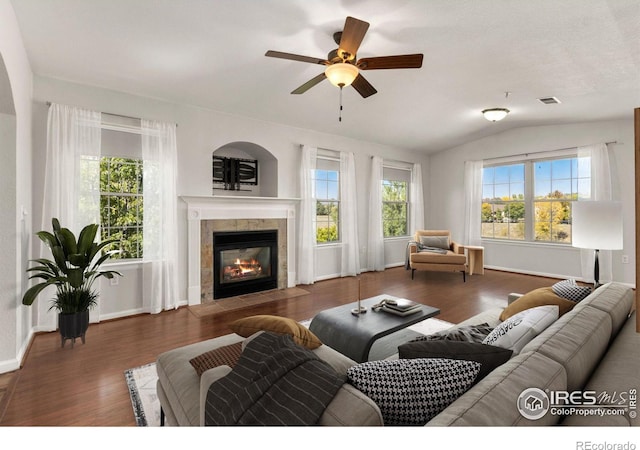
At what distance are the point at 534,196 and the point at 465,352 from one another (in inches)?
249

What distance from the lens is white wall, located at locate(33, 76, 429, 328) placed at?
10.9 ft

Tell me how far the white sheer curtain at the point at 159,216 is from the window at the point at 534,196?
6278mm

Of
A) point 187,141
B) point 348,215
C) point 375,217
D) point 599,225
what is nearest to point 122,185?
point 187,141

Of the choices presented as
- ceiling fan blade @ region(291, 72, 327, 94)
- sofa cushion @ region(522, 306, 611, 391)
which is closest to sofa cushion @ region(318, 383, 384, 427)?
sofa cushion @ region(522, 306, 611, 391)

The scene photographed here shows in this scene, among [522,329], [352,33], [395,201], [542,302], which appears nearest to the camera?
[522,329]

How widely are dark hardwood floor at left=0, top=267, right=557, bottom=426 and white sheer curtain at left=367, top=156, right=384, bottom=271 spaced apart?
767 millimetres

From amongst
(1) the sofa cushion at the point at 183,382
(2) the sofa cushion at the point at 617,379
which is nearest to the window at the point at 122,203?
(1) the sofa cushion at the point at 183,382

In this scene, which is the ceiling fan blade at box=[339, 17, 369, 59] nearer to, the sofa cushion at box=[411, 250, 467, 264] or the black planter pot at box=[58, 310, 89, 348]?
the black planter pot at box=[58, 310, 89, 348]

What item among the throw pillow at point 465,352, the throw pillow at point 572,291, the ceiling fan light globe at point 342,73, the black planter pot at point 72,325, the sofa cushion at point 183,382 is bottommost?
the black planter pot at point 72,325

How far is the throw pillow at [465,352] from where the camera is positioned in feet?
3.78

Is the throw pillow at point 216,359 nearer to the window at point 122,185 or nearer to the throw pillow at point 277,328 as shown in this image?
the throw pillow at point 277,328

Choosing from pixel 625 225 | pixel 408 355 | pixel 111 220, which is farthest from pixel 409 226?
pixel 408 355

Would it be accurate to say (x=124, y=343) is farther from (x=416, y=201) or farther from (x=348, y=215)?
(x=416, y=201)

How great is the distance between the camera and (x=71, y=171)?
3400 millimetres
